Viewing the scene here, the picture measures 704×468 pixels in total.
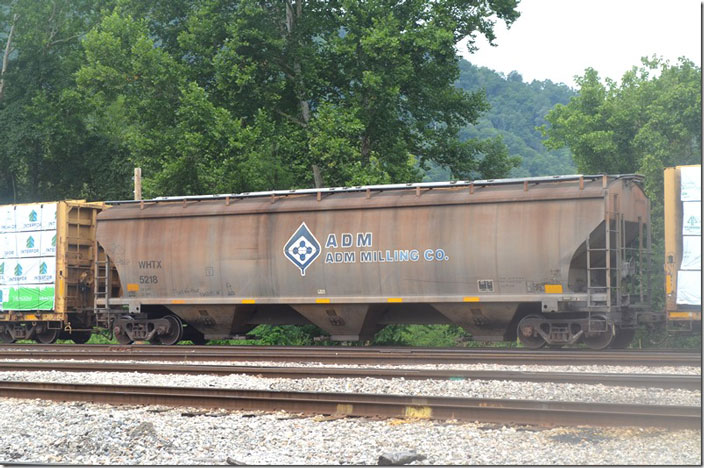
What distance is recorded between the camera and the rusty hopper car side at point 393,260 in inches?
714

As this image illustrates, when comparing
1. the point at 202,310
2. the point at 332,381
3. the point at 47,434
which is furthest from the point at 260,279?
the point at 47,434

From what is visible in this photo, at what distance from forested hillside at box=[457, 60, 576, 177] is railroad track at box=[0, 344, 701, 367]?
79.6m

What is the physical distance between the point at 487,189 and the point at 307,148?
1215cm

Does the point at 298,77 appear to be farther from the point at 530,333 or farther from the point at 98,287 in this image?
the point at 530,333

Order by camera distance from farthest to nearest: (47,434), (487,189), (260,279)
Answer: (260,279)
(487,189)
(47,434)

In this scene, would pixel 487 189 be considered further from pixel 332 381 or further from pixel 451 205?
pixel 332 381

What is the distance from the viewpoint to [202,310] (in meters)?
21.8

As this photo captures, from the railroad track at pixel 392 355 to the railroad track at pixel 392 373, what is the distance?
5.86 ft

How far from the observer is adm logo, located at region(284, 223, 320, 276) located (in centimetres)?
2050

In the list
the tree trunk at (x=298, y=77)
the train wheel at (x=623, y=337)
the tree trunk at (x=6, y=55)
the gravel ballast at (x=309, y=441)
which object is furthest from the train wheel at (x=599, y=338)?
the tree trunk at (x=6, y=55)

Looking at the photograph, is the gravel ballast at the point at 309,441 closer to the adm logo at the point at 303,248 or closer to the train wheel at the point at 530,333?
the train wheel at the point at 530,333

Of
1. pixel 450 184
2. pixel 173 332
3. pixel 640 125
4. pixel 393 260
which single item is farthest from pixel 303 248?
pixel 640 125

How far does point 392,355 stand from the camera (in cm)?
1633

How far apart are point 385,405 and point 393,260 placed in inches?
381
